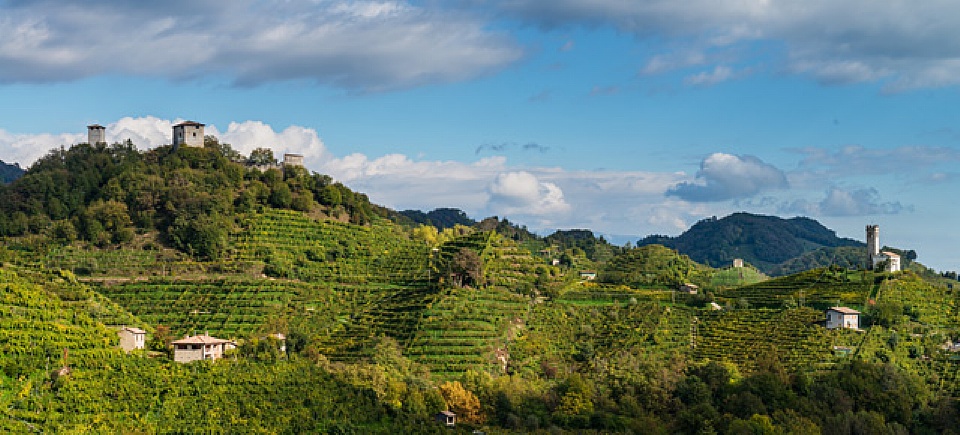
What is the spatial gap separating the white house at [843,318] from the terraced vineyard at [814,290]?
11.6 feet

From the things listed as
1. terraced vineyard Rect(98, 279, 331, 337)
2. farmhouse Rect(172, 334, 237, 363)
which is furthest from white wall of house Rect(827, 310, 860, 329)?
farmhouse Rect(172, 334, 237, 363)

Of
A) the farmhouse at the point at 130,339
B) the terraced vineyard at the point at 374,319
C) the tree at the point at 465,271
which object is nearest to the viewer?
the farmhouse at the point at 130,339

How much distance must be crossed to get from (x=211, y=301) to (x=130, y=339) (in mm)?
12393

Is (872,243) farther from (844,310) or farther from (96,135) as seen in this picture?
(96,135)

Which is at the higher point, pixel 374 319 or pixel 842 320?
pixel 842 320

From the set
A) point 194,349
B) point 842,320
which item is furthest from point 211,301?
point 842,320

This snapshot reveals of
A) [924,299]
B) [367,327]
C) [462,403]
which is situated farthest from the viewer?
[924,299]

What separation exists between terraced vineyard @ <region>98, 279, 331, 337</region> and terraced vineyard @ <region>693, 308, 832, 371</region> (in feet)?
78.1

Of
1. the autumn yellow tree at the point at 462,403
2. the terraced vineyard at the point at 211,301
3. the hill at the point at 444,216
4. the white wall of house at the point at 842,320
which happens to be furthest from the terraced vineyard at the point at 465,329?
the hill at the point at 444,216

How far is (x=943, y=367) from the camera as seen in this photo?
5784 centimetres

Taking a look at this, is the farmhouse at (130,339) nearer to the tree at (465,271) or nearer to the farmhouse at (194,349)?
the farmhouse at (194,349)

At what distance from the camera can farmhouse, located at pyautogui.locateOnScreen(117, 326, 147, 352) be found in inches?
1984

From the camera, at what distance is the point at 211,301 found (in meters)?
62.9

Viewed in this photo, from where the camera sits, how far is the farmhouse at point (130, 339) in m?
50.4
